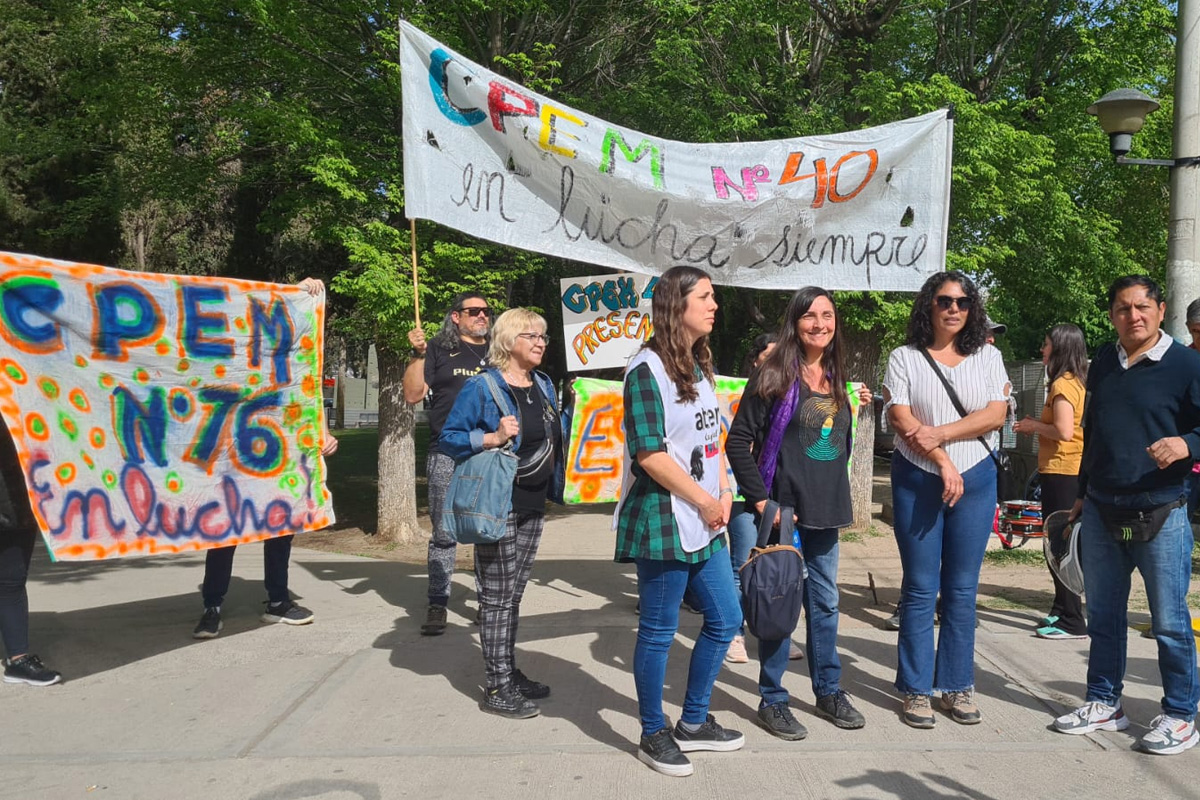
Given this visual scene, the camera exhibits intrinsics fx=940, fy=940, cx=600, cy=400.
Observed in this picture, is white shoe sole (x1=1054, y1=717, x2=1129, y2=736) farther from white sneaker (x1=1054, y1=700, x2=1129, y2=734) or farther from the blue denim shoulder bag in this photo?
the blue denim shoulder bag

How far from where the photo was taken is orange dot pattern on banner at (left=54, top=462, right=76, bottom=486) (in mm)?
4285

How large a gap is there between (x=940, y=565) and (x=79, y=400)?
4.01 meters

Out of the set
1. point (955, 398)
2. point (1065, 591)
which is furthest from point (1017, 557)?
point (955, 398)

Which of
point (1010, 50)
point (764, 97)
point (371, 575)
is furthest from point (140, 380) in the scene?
point (1010, 50)

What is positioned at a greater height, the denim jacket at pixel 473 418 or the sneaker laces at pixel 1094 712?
the denim jacket at pixel 473 418

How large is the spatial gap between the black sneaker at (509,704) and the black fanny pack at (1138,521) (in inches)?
99.9

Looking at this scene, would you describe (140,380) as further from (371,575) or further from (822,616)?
(822,616)

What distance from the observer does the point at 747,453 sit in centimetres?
382

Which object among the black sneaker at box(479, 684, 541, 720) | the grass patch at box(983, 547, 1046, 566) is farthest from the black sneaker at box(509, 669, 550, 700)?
the grass patch at box(983, 547, 1046, 566)

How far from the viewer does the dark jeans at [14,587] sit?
449 cm

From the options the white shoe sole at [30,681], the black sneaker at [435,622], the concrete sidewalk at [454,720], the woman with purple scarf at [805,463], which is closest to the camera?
the concrete sidewalk at [454,720]

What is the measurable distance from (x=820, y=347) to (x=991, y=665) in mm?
2103

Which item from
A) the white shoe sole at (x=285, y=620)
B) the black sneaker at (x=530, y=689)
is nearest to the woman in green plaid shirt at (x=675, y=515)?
the black sneaker at (x=530, y=689)

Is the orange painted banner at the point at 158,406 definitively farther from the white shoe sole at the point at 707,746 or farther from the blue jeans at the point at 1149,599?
the blue jeans at the point at 1149,599
